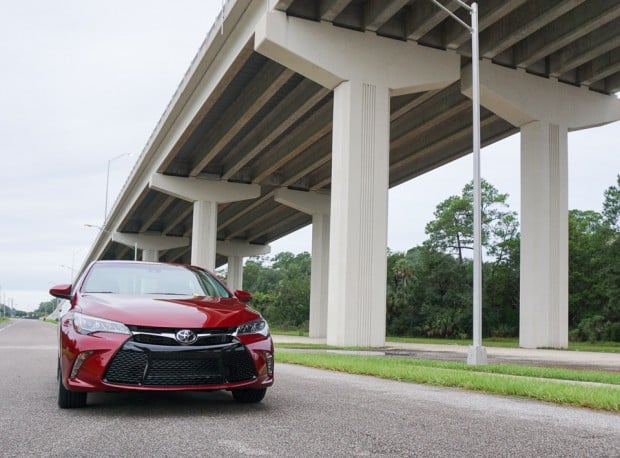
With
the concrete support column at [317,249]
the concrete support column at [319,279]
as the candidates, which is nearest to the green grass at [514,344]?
the concrete support column at [319,279]

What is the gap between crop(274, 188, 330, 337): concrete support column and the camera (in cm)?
4059

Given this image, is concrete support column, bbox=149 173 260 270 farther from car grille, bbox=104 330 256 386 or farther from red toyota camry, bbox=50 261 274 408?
car grille, bbox=104 330 256 386

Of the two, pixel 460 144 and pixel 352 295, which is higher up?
pixel 460 144

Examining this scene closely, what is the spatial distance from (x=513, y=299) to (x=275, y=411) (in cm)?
5400

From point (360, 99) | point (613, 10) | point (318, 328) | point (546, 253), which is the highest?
point (613, 10)

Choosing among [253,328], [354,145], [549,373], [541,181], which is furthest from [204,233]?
[253,328]

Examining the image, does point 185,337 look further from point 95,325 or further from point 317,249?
point 317,249

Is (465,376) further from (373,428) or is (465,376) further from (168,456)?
(168,456)

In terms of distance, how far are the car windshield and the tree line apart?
4528cm

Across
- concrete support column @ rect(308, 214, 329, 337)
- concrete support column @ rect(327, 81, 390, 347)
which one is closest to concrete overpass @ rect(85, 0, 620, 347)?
concrete support column @ rect(327, 81, 390, 347)

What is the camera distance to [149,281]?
710 cm

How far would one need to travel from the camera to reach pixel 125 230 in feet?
203

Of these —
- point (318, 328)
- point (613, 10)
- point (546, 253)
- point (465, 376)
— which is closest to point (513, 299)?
point (318, 328)

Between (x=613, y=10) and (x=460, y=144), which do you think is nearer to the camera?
(x=613, y=10)
